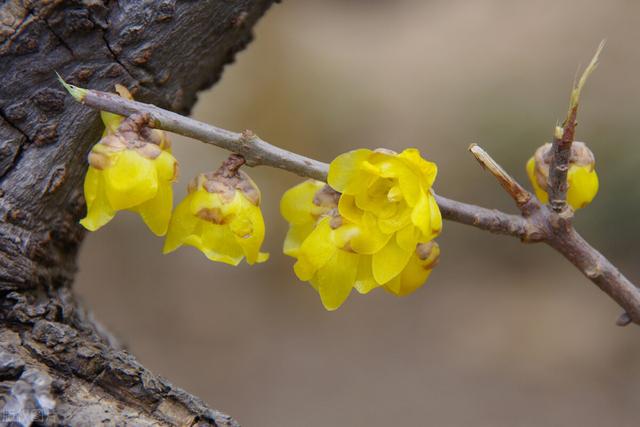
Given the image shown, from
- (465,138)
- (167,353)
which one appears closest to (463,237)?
(465,138)

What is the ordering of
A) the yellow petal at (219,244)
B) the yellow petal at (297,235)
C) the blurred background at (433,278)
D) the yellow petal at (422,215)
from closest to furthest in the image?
the yellow petal at (422,215)
the yellow petal at (219,244)
the yellow petal at (297,235)
the blurred background at (433,278)

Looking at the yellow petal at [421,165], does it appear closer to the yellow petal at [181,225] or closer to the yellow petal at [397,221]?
the yellow petal at [397,221]

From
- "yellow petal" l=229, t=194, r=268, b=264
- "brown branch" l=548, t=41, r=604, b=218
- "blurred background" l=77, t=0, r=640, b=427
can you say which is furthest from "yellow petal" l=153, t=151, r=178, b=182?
"blurred background" l=77, t=0, r=640, b=427

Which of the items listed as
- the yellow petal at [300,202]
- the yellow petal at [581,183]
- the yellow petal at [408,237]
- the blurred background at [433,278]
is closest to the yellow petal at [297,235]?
the yellow petal at [300,202]

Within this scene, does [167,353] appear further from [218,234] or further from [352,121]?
[218,234]

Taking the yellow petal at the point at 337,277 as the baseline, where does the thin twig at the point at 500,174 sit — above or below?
above

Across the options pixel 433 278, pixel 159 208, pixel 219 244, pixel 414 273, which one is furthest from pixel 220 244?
pixel 433 278

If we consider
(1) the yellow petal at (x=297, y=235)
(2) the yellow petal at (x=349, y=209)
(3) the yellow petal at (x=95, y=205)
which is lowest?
(1) the yellow petal at (x=297, y=235)
